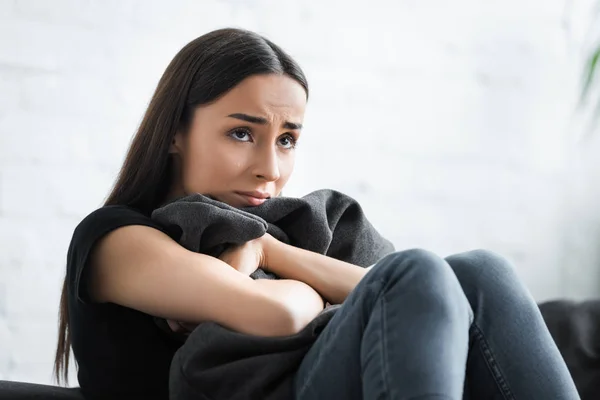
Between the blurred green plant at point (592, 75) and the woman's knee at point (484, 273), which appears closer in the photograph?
the woman's knee at point (484, 273)

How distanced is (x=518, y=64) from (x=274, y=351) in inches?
63.1

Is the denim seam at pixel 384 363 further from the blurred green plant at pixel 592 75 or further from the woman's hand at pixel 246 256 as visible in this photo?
the blurred green plant at pixel 592 75

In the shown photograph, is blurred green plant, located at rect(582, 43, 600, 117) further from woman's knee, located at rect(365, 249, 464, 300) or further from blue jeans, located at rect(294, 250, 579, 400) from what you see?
woman's knee, located at rect(365, 249, 464, 300)

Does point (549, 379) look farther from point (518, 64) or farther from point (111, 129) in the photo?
point (518, 64)

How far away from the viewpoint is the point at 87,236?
1219mm

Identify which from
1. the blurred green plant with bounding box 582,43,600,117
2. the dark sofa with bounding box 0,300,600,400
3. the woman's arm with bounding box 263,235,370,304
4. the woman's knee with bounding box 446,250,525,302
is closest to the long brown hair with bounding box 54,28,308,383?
the woman's arm with bounding box 263,235,370,304

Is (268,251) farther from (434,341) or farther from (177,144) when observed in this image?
(434,341)

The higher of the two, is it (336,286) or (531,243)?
(336,286)

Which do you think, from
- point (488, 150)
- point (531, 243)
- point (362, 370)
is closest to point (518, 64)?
point (488, 150)

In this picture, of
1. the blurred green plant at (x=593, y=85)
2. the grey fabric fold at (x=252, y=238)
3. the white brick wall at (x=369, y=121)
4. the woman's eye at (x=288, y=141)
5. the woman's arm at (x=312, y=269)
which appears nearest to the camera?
the grey fabric fold at (x=252, y=238)

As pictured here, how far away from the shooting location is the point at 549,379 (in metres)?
1.10

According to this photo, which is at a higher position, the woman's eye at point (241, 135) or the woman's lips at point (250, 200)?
the woman's eye at point (241, 135)

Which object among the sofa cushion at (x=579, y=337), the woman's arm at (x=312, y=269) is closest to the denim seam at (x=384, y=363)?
the woman's arm at (x=312, y=269)

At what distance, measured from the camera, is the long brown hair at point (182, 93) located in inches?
53.1
